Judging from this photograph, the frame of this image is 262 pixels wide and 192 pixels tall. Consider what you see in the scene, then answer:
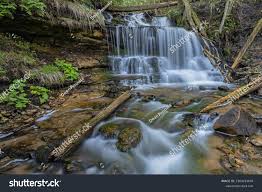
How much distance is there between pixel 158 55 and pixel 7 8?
5.63 metres

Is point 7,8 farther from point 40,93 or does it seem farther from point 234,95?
point 234,95

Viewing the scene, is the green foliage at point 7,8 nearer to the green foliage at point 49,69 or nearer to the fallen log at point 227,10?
the green foliage at point 49,69

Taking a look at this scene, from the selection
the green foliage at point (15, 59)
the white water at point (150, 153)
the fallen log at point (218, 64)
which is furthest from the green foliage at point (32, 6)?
the fallen log at point (218, 64)

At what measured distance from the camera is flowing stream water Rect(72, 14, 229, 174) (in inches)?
190

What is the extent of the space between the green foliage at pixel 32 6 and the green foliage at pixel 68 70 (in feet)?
4.82

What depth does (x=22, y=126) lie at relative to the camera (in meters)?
5.96

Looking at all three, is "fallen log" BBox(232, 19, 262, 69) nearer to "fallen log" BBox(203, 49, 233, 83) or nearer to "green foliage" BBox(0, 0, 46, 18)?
"fallen log" BBox(203, 49, 233, 83)

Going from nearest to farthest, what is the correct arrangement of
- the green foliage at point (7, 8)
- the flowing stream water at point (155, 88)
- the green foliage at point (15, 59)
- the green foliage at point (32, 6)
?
the flowing stream water at point (155, 88) → the green foliage at point (7, 8) → the green foliage at point (15, 59) → the green foliage at point (32, 6)

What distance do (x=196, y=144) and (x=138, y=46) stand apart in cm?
634

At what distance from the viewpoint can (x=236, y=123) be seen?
17.8 ft

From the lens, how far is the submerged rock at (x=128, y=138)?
5.02m

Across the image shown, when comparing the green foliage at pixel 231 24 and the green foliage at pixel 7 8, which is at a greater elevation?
the green foliage at pixel 7 8

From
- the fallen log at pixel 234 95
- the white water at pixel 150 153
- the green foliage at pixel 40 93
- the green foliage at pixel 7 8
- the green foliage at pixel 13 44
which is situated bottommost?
the white water at pixel 150 153

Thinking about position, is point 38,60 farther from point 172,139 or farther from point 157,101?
point 172,139
